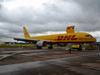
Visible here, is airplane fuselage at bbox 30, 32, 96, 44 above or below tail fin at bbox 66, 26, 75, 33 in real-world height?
below

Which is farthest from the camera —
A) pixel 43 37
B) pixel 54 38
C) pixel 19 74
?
pixel 43 37

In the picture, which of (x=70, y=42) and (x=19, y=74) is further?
(x=70, y=42)

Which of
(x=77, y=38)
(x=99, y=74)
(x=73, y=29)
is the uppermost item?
(x=73, y=29)

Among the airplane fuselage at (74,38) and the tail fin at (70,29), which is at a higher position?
the tail fin at (70,29)

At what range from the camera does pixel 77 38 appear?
79.5 feet

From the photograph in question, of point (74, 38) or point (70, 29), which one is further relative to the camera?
point (70, 29)

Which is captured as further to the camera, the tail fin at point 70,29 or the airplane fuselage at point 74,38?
the tail fin at point 70,29

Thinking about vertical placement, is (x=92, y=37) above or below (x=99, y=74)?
above

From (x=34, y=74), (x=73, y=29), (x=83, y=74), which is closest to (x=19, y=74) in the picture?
(x=34, y=74)

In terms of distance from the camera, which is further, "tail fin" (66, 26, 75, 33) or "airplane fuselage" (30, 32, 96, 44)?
"tail fin" (66, 26, 75, 33)

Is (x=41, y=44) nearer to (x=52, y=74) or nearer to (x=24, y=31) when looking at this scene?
A: (x=24, y=31)

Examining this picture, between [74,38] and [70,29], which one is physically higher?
[70,29]

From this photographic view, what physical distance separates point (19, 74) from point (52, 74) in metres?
1.64

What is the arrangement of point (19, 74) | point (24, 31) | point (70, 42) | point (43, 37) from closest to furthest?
1. point (19, 74)
2. point (70, 42)
3. point (43, 37)
4. point (24, 31)
